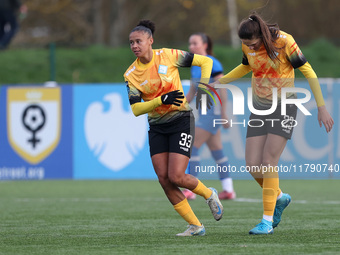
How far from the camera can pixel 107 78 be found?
23.2 metres

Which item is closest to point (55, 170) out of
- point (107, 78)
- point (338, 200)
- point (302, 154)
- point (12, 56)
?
point (302, 154)

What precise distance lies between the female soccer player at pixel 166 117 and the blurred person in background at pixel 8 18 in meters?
5.51

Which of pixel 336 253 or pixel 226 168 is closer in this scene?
pixel 336 253

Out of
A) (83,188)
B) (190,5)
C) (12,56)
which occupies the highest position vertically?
(190,5)

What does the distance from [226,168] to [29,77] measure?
1406cm

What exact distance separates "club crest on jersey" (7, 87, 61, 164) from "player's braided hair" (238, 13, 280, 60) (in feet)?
30.2

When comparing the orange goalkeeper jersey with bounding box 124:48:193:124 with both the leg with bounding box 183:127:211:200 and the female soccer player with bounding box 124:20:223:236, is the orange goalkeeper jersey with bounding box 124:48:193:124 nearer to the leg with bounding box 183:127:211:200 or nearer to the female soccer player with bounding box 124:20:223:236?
the female soccer player with bounding box 124:20:223:236

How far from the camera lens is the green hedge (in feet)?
76.5

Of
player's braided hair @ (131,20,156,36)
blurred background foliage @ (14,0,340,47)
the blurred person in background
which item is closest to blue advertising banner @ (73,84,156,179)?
the blurred person in background

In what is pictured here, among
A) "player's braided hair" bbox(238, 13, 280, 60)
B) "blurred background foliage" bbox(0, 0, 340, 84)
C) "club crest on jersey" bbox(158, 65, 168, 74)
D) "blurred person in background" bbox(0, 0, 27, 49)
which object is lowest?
"club crest on jersey" bbox(158, 65, 168, 74)

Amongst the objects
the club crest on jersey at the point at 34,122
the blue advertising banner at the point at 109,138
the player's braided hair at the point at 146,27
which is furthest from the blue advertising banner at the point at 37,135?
the player's braided hair at the point at 146,27

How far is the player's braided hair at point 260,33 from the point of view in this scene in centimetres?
685

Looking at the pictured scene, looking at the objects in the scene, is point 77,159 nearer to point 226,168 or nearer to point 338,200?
point 226,168

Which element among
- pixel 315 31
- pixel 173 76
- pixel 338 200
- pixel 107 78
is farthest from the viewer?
pixel 315 31
